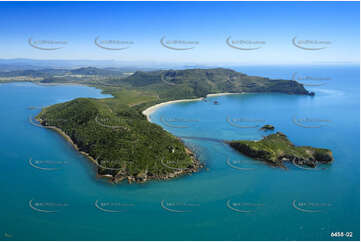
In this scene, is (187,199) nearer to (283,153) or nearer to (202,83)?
(283,153)

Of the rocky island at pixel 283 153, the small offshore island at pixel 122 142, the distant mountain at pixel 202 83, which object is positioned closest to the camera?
the small offshore island at pixel 122 142

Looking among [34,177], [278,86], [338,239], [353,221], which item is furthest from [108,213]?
[278,86]

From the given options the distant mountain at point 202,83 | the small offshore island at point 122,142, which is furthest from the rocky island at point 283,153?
the distant mountain at point 202,83

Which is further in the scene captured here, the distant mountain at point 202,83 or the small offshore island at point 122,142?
the distant mountain at point 202,83

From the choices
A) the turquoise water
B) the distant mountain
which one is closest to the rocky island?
the turquoise water

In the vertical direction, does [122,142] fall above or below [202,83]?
below

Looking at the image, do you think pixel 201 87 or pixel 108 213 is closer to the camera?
pixel 108 213

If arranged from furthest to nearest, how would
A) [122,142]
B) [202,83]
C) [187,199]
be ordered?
[202,83], [122,142], [187,199]

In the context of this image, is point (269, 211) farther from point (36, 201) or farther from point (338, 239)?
point (36, 201)

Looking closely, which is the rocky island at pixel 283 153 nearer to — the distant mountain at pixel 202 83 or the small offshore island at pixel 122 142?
the small offshore island at pixel 122 142

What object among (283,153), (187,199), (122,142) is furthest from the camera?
(283,153)

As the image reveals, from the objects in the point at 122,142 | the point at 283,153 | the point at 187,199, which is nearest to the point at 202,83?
the point at 283,153
